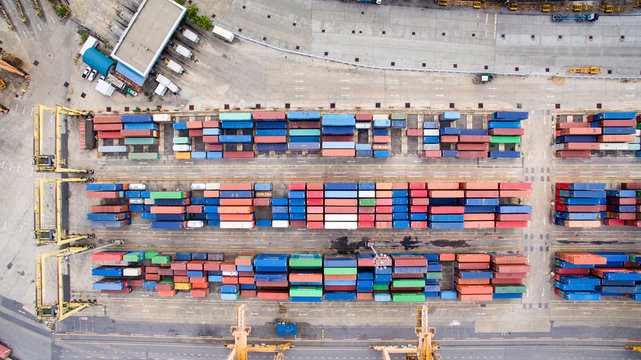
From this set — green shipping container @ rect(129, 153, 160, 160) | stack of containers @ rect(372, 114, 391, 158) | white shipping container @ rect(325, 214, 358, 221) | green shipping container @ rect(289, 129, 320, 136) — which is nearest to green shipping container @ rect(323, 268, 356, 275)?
white shipping container @ rect(325, 214, 358, 221)

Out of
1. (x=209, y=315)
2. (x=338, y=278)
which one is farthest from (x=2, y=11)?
(x=338, y=278)

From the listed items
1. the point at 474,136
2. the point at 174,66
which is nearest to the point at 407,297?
the point at 474,136

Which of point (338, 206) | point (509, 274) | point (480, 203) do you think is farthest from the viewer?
point (509, 274)

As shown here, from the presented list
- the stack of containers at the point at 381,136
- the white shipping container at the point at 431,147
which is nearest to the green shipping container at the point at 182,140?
the stack of containers at the point at 381,136

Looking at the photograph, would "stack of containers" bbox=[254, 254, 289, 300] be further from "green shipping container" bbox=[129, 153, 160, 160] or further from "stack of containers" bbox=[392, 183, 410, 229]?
"green shipping container" bbox=[129, 153, 160, 160]

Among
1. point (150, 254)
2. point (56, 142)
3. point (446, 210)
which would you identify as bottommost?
point (150, 254)

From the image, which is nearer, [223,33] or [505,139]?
[223,33]

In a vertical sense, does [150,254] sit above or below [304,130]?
below

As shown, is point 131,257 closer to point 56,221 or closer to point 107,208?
point 107,208
